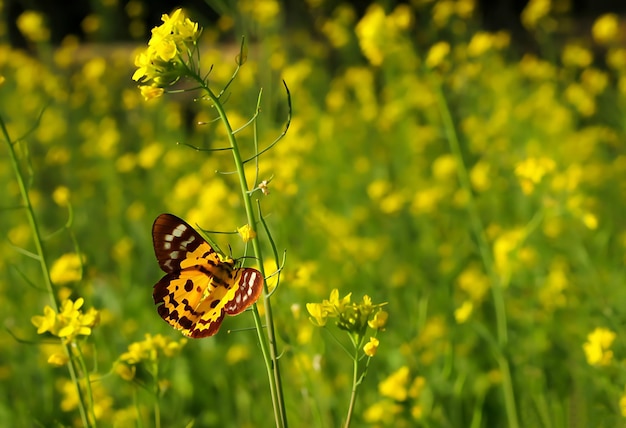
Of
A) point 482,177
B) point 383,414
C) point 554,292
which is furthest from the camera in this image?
point 482,177

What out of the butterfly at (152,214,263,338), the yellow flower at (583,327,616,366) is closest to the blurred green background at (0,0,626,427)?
the yellow flower at (583,327,616,366)

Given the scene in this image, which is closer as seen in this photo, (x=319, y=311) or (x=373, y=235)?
(x=319, y=311)

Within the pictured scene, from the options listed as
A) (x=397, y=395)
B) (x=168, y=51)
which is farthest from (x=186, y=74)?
(x=397, y=395)

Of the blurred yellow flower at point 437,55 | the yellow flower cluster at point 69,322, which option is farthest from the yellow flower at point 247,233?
the blurred yellow flower at point 437,55

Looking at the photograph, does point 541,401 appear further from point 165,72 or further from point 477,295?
point 165,72

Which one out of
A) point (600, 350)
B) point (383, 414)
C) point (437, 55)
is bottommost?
point (383, 414)

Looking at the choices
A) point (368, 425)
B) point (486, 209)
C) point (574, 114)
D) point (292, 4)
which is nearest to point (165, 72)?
point (368, 425)

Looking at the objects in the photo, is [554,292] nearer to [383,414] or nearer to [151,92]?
[383,414]
